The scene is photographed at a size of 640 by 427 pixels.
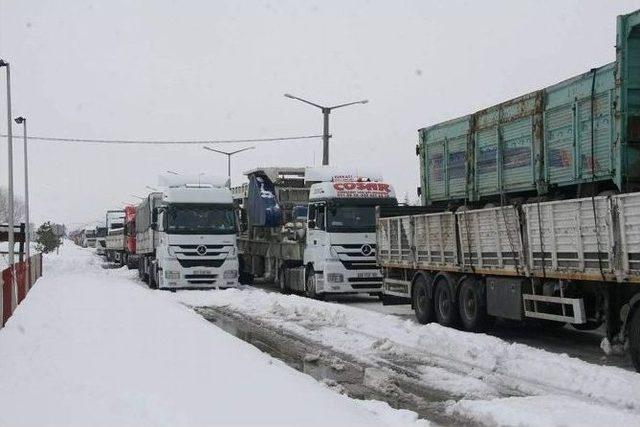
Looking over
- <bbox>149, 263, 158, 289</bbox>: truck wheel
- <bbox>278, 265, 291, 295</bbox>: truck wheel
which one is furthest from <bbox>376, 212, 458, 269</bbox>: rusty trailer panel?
<bbox>149, 263, 158, 289</bbox>: truck wheel

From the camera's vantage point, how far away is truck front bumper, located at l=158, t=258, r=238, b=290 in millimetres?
23266

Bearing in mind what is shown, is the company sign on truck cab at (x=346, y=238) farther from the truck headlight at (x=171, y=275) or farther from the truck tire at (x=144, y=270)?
the truck tire at (x=144, y=270)

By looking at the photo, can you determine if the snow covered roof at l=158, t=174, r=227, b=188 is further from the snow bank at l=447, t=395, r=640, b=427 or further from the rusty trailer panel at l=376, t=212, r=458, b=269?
the snow bank at l=447, t=395, r=640, b=427

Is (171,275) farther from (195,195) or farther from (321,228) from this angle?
(321,228)

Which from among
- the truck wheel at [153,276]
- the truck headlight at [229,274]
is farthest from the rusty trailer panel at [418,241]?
the truck wheel at [153,276]

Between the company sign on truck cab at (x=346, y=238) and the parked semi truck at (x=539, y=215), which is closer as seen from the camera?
the parked semi truck at (x=539, y=215)

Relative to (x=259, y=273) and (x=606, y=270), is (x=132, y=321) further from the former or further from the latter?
(x=259, y=273)

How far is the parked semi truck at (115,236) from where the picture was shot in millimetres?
46166

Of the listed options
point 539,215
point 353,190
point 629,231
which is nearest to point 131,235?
point 353,190

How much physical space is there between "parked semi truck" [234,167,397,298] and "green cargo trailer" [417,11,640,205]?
414 cm

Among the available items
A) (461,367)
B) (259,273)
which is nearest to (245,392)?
(461,367)

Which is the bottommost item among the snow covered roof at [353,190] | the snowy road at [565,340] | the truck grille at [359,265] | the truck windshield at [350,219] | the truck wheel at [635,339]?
the snowy road at [565,340]

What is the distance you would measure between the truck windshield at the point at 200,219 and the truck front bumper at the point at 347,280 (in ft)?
16.4

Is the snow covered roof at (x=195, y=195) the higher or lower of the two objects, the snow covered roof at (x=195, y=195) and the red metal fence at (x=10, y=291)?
the higher
